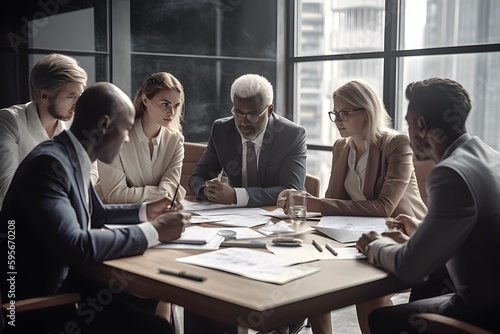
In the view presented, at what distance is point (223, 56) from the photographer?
5.69 m

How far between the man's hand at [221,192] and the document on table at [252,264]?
93cm

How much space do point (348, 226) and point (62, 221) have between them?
1.13m

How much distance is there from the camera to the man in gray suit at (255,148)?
3.34 meters

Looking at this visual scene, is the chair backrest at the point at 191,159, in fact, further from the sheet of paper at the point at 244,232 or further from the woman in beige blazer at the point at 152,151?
the sheet of paper at the point at 244,232

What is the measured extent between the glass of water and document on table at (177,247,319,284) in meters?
0.57

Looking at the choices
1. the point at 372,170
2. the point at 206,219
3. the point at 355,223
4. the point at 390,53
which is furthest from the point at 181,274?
the point at 390,53

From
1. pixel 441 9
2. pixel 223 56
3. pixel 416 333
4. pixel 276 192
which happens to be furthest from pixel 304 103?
pixel 416 333

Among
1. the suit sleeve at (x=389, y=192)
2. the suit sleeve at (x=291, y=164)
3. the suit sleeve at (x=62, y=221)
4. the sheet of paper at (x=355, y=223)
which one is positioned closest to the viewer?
the suit sleeve at (x=62, y=221)

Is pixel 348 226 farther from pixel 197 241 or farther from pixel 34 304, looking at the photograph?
pixel 34 304

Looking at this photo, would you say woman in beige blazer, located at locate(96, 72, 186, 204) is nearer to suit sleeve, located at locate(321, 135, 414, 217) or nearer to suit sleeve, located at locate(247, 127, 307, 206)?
suit sleeve, located at locate(247, 127, 307, 206)

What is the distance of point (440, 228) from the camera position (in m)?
1.76

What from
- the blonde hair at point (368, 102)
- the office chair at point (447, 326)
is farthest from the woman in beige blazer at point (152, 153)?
the office chair at point (447, 326)

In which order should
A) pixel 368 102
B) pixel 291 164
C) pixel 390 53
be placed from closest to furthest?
pixel 368 102
pixel 291 164
pixel 390 53

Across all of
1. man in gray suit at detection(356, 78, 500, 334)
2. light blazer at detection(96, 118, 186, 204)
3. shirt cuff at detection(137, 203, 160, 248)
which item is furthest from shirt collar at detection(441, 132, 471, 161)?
light blazer at detection(96, 118, 186, 204)
